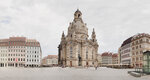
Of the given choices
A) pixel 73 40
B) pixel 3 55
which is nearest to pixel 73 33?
pixel 73 40

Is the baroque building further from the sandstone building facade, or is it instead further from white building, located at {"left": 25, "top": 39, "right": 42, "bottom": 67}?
the sandstone building facade

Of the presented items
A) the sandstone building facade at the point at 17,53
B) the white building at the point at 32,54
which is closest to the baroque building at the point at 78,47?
the white building at the point at 32,54

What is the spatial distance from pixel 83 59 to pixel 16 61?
42.2 m

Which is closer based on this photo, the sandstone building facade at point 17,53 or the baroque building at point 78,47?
the baroque building at point 78,47

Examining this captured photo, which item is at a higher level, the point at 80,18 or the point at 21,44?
the point at 80,18

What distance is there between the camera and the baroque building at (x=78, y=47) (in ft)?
346

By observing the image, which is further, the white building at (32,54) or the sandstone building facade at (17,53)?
the white building at (32,54)

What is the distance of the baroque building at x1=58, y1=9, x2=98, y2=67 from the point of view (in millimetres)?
105500

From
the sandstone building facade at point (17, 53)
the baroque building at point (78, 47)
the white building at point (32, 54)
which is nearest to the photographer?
the baroque building at point (78, 47)

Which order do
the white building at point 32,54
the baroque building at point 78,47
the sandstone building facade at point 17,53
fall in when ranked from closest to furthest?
the baroque building at point 78,47
the sandstone building facade at point 17,53
the white building at point 32,54

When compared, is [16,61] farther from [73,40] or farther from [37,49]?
[73,40]

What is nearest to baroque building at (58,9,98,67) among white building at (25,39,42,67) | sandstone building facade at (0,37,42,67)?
white building at (25,39,42,67)

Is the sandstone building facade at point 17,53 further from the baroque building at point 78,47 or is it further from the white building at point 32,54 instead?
the baroque building at point 78,47

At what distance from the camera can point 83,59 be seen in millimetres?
107375
